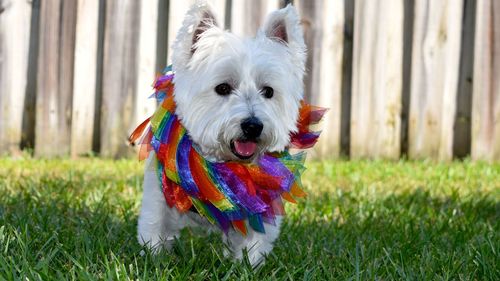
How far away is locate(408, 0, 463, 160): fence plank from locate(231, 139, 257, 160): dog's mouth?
3.71 m

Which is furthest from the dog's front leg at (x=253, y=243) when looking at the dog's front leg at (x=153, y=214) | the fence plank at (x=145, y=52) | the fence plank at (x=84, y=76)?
the fence plank at (x=84, y=76)

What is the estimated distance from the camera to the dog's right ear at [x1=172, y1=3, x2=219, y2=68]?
11.1 feet

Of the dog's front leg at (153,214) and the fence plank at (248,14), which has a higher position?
the fence plank at (248,14)

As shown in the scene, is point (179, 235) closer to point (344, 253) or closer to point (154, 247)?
point (154, 247)

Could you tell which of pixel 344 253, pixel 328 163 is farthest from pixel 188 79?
pixel 328 163

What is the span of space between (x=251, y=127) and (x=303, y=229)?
3.38 feet

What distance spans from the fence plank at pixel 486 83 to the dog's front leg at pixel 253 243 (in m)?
3.67

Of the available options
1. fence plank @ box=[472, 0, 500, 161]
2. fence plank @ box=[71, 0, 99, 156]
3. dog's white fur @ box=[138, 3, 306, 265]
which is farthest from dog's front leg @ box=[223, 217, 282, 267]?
fence plank @ box=[472, 0, 500, 161]

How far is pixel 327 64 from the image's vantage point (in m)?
6.76

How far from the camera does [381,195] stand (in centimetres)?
516

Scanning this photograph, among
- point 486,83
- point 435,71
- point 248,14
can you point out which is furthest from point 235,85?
point 486,83

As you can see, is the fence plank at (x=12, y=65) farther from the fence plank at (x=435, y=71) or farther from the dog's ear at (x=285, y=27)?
A: the dog's ear at (x=285, y=27)

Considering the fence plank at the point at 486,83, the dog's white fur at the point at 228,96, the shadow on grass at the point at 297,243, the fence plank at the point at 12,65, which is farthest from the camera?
the fence plank at the point at 486,83

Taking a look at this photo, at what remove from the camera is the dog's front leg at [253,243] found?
3330 mm
